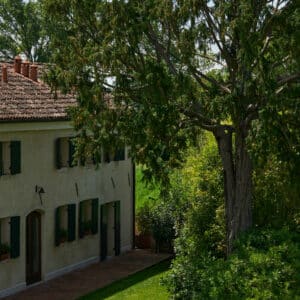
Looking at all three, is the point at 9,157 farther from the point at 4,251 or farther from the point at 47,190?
the point at 4,251

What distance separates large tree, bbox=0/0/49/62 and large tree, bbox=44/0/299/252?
3901cm

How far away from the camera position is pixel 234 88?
13.8m

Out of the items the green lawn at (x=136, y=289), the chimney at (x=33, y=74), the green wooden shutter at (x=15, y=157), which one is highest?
the chimney at (x=33, y=74)

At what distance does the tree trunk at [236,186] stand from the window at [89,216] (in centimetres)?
726

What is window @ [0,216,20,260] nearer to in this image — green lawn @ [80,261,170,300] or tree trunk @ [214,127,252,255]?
green lawn @ [80,261,170,300]

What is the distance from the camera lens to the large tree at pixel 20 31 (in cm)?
5372

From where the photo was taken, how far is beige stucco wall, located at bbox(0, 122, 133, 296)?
1903cm

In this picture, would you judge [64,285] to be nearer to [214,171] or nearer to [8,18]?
[214,171]

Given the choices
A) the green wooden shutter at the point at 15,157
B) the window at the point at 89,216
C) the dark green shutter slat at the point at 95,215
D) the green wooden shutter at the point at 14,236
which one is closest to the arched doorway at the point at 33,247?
the green wooden shutter at the point at 14,236

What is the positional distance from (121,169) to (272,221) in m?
8.47

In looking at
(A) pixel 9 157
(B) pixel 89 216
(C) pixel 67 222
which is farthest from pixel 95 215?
(A) pixel 9 157

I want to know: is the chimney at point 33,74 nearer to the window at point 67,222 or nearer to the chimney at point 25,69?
the chimney at point 25,69

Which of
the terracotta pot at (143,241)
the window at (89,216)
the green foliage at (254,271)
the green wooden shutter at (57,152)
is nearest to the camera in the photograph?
→ the green foliage at (254,271)

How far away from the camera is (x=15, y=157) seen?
19047mm
